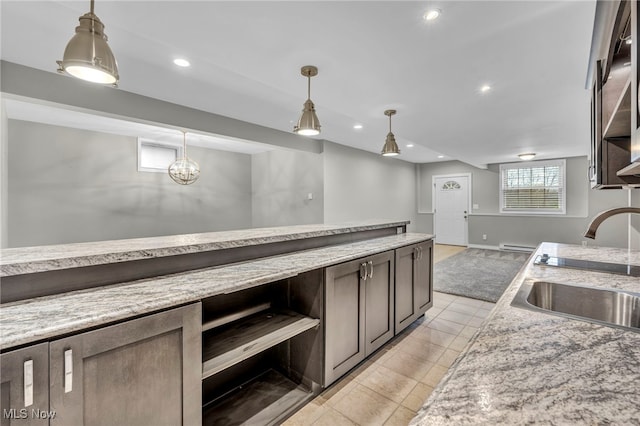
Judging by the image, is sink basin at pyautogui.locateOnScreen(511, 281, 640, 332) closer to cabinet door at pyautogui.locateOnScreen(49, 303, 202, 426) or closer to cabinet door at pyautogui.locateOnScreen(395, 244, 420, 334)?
cabinet door at pyautogui.locateOnScreen(395, 244, 420, 334)

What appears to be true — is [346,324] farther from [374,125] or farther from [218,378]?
[374,125]

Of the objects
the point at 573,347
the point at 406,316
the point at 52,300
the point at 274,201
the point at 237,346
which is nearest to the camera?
the point at 573,347

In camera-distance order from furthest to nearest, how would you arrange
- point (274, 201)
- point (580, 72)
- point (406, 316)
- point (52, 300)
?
1. point (274, 201)
2. point (406, 316)
3. point (580, 72)
4. point (52, 300)

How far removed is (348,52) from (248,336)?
2.08m

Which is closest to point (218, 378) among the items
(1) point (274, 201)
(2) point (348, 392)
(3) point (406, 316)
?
(2) point (348, 392)

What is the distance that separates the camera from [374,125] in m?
4.03

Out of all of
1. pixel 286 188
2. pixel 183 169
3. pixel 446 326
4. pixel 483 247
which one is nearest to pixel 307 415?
pixel 446 326

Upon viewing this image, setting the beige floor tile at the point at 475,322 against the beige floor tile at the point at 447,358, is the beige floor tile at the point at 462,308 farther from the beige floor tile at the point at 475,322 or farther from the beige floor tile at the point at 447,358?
the beige floor tile at the point at 447,358

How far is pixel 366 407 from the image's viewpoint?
69.5 inches

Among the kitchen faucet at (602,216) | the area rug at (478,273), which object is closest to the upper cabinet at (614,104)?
the kitchen faucet at (602,216)

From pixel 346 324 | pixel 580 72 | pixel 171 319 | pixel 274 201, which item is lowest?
pixel 346 324

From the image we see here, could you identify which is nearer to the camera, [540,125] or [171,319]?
[171,319]

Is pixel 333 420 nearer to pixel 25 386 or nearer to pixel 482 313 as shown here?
pixel 25 386

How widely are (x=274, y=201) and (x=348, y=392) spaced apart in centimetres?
499
